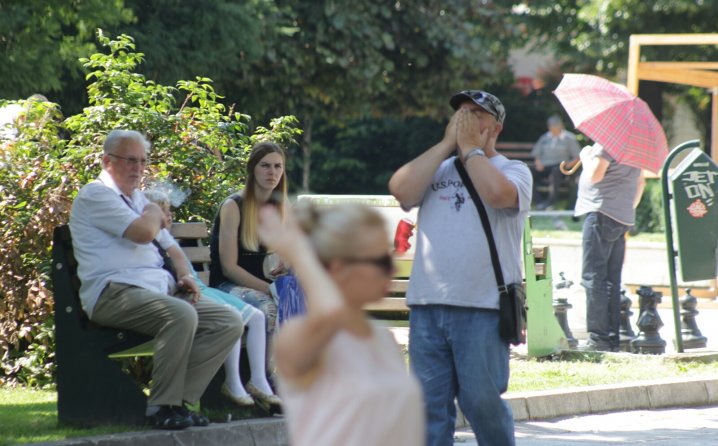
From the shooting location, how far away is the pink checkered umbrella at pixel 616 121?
10.2m

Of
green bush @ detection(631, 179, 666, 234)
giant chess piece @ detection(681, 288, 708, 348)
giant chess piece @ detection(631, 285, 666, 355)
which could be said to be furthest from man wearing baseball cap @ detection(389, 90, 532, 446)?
green bush @ detection(631, 179, 666, 234)

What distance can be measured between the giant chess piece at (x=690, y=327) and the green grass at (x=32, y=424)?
5.29 meters

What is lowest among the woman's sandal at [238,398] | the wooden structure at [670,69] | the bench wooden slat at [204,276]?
the woman's sandal at [238,398]

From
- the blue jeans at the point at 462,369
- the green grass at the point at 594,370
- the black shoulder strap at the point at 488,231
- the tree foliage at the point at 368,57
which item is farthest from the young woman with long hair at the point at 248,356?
the tree foliage at the point at 368,57

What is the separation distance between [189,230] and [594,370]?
128 inches

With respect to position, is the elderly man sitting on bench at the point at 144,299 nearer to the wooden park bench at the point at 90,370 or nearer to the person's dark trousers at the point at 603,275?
the wooden park bench at the point at 90,370

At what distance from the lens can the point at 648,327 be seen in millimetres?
10484

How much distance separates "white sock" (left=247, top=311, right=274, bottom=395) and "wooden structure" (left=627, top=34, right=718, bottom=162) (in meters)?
8.77

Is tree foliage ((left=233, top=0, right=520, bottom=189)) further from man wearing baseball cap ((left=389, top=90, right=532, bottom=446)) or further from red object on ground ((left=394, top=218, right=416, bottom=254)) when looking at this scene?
man wearing baseball cap ((left=389, top=90, right=532, bottom=446))

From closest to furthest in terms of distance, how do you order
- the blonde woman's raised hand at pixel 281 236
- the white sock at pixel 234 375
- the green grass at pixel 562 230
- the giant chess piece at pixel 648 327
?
1. the blonde woman's raised hand at pixel 281 236
2. the white sock at pixel 234 375
3. the giant chess piece at pixel 648 327
4. the green grass at pixel 562 230

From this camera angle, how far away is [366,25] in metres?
20.5

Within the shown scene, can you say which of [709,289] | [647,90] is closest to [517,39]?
[647,90]

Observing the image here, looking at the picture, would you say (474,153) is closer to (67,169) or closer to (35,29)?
(35,29)

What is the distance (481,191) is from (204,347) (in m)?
2.27
